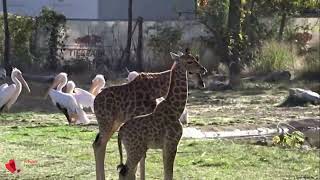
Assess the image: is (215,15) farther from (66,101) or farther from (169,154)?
(169,154)

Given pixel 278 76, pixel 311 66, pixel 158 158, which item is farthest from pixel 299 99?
pixel 158 158

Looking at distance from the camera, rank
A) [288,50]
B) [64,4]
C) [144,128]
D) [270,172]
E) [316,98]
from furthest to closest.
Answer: [64,4] → [288,50] → [316,98] → [270,172] → [144,128]

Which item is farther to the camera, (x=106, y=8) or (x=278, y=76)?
(x=106, y=8)

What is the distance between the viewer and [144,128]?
7758 millimetres

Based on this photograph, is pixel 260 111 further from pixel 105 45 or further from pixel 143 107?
pixel 143 107

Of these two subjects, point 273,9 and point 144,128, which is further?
point 273,9

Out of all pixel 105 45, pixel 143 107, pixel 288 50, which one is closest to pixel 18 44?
pixel 105 45

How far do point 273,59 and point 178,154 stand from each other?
14.9m

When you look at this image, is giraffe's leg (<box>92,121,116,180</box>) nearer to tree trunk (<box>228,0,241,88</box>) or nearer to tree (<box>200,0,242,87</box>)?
tree (<box>200,0,242,87</box>)

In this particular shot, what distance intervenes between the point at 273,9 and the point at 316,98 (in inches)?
346

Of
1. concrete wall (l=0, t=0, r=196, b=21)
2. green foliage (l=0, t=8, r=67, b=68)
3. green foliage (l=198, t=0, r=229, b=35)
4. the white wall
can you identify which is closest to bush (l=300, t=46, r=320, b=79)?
green foliage (l=198, t=0, r=229, b=35)

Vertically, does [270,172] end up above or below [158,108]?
below

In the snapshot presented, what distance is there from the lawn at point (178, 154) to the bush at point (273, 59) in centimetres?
805

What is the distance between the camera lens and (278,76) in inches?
998
